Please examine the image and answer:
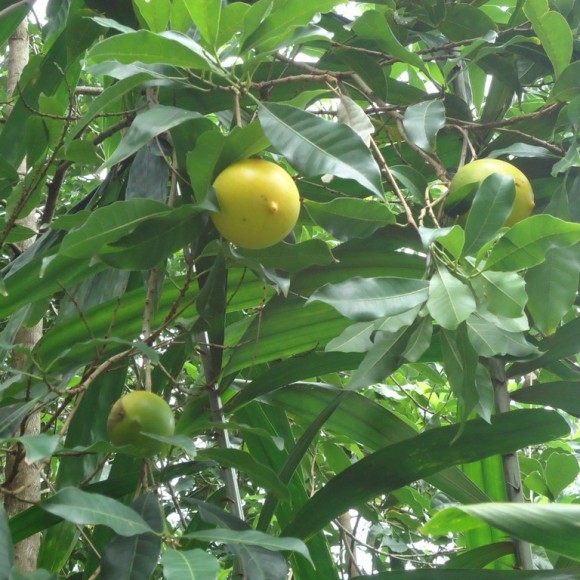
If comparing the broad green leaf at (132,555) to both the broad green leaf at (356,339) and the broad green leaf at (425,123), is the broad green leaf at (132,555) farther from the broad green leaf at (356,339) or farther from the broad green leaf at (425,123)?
the broad green leaf at (425,123)

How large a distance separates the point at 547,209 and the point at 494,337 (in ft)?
0.69

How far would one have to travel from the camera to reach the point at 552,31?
2.61 feet

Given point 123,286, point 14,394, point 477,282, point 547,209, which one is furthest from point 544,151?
point 14,394

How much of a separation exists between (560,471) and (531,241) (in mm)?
483

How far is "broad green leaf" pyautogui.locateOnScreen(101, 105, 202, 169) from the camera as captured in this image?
2.03 feet

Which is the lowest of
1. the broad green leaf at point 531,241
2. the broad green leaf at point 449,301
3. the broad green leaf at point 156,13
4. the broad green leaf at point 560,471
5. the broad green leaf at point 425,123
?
the broad green leaf at point 560,471

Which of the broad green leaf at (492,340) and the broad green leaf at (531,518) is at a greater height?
the broad green leaf at (492,340)

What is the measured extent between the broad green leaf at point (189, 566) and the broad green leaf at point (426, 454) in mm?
252

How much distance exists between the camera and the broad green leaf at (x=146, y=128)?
0.62 m

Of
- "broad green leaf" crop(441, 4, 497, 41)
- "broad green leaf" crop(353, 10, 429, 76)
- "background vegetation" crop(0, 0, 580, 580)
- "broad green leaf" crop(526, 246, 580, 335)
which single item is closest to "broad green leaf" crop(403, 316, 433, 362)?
"background vegetation" crop(0, 0, 580, 580)

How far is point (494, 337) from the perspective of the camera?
624mm

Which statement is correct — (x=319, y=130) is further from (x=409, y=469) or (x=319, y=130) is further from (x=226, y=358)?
(x=226, y=358)

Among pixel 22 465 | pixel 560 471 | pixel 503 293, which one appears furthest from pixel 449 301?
pixel 22 465

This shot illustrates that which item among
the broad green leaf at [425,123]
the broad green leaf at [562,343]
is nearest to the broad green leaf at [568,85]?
the broad green leaf at [425,123]
